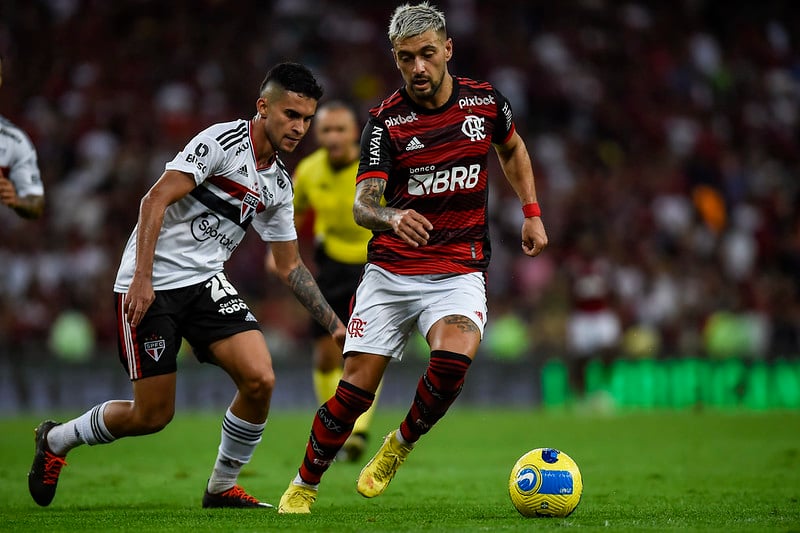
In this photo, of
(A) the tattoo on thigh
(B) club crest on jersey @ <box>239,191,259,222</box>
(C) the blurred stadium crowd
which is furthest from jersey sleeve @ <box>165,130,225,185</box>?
(C) the blurred stadium crowd

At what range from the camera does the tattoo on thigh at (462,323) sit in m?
6.57

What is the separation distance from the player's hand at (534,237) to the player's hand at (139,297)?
216cm

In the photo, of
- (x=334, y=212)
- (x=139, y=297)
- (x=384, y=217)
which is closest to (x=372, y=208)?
(x=384, y=217)

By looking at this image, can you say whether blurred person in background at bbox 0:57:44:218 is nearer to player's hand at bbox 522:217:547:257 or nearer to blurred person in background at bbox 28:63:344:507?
blurred person in background at bbox 28:63:344:507

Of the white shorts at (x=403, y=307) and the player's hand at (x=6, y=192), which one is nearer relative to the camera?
A: the white shorts at (x=403, y=307)

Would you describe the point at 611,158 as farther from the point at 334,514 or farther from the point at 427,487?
the point at 334,514

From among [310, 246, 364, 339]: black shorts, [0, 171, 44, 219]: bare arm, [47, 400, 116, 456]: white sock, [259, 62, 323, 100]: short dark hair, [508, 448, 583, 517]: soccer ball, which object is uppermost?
[259, 62, 323, 100]: short dark hair

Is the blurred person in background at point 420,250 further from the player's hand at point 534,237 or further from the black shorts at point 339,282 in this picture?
the black shorts at point 339,282

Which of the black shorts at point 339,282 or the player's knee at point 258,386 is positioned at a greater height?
the black shorts at point 339,282

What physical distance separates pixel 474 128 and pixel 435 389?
4.99 ft

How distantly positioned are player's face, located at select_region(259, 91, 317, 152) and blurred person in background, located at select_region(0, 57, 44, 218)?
2.37 m

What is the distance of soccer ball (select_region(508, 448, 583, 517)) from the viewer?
627 centimetres

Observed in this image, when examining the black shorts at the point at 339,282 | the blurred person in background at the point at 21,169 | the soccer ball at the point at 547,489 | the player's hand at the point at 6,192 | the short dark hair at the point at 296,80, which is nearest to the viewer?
the soccer ball at the point at 547,489

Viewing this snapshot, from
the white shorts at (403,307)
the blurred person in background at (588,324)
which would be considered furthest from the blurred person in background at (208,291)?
the blurred person in background at (588,324)
